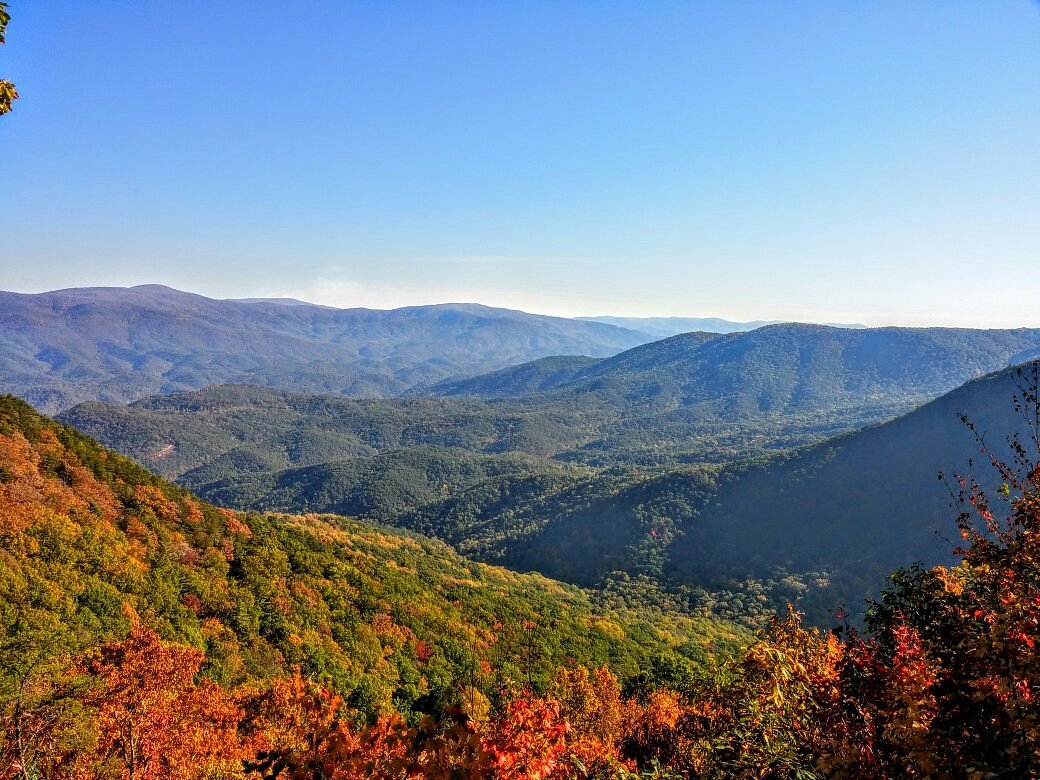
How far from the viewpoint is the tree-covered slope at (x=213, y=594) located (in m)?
25.7

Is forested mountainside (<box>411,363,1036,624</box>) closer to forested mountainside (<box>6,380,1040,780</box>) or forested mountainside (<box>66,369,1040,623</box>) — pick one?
forested mountainside (<box>66,369,1040,623</box>)

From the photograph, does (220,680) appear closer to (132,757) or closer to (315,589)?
(132,757)

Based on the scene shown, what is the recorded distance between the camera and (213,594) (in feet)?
114

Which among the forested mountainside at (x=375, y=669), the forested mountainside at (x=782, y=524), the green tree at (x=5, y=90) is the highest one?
the green tree at (x=5, y=90)

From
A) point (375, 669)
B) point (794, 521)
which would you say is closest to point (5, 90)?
point (375, 669)

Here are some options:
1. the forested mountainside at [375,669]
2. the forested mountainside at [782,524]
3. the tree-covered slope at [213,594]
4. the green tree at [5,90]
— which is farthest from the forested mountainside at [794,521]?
the green tree at [5,90]

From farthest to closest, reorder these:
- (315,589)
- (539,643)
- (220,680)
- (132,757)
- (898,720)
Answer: (539,643) < (315,589) < (220,680) < (132,757) < (898,720)

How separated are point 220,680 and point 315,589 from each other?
1840 cm

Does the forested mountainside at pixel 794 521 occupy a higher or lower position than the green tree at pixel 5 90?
lower

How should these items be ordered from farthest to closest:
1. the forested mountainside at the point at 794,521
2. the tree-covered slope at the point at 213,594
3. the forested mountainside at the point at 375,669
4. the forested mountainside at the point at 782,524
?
the forested mountainside at the point at 782,524, the forested mountainside at the point at 794,521, the tree-covered slope at the point at 213,594, the forested mountainside at the point at 375,669

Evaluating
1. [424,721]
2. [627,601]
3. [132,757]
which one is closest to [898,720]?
[424,721]

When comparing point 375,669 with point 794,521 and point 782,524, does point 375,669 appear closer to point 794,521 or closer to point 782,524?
point 782,524

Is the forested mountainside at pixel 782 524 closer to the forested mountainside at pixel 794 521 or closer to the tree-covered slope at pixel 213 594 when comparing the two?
the forested mountainside at pixel 794 521

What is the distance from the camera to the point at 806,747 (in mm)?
7559
